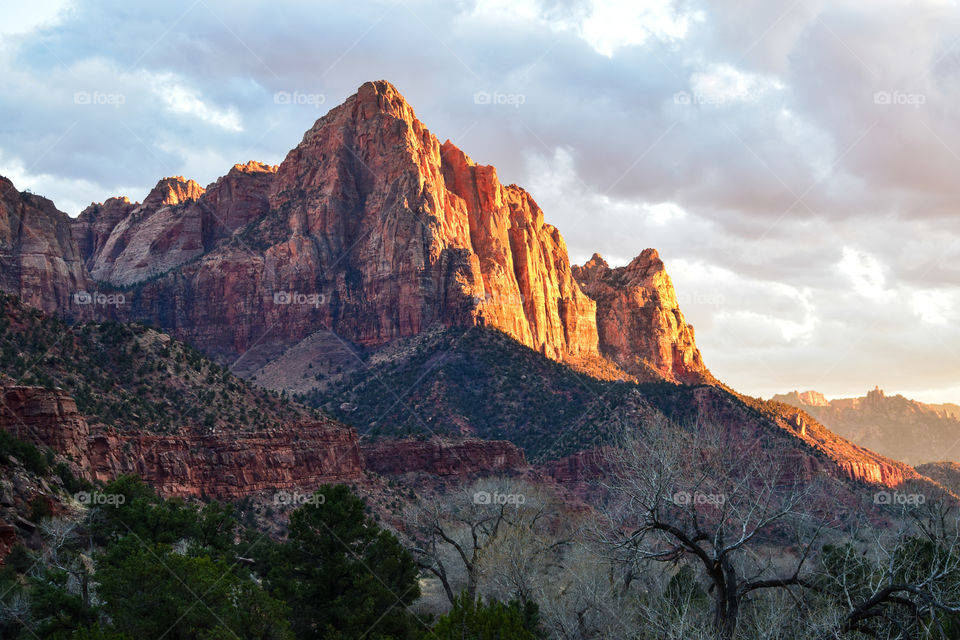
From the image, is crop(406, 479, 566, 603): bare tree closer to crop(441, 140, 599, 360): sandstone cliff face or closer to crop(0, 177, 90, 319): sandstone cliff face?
crop(0, 177, 90, 319): sandstone cliff face

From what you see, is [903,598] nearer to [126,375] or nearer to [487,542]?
[487,542]

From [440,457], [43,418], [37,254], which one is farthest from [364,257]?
[43,418]

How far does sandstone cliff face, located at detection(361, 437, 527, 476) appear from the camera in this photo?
3378 inches

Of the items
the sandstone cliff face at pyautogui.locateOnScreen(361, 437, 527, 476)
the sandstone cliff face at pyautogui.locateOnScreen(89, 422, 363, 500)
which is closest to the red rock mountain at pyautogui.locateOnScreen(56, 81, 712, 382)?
the sandstone cliff face at pyautogui.locateOnScreen(361, 437, 527, 476)

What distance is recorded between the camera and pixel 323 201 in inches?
6176

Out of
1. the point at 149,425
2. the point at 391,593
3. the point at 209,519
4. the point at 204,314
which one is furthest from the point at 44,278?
the point at 391,593

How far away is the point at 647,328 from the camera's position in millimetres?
185125

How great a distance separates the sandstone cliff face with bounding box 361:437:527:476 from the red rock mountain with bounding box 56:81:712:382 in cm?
4664

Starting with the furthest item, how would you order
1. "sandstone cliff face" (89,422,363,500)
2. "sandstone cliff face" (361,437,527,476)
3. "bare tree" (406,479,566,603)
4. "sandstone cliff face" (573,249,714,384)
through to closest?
1. "sandstone cliff face" (573,249,714,384)
2. "sandstone cliff face" (361,437,527,476)
3. "sandstone cliff face" (89,422,363,500)
4. "bare tree" (406,479,566,603)

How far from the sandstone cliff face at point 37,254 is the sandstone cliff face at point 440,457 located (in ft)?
191

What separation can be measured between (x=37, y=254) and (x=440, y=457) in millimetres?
70467

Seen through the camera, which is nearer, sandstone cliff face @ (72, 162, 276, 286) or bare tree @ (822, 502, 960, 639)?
bare tree @ (822, 502, 960, 639)

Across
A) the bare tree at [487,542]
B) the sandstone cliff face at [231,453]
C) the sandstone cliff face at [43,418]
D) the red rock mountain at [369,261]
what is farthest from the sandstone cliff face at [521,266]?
the sandstone cliff face at [43,418]

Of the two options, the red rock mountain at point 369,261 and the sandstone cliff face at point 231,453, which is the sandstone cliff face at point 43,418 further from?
the red rock mountain at point 369,261
